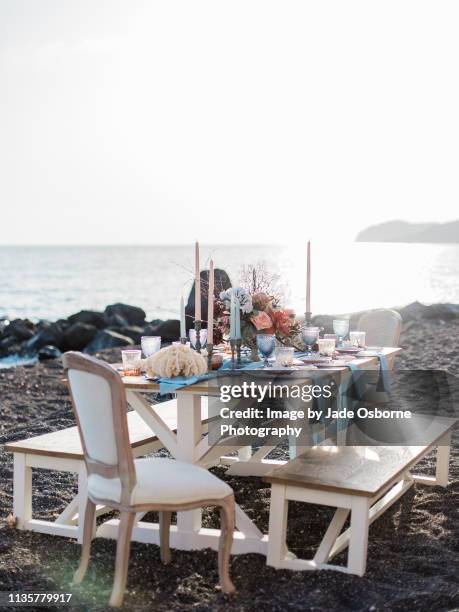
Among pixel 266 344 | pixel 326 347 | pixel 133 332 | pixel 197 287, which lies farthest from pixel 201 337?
pixel 133 332

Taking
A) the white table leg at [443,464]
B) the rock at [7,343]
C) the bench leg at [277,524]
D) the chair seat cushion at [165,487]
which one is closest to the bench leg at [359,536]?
the bench leg at [277,524]

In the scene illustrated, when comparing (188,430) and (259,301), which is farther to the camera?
(259,301)

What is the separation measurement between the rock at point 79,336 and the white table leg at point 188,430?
Result: 1182 centimetres

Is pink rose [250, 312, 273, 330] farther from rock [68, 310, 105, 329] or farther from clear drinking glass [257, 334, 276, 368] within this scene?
rock [68, 310, 105, 329]

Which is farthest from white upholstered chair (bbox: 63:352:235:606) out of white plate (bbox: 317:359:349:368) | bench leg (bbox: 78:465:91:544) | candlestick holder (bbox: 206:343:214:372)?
white plate (bbox: 317:359:349:368)

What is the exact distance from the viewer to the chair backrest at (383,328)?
5613 mm

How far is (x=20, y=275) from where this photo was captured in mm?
49406

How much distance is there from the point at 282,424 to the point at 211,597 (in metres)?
2.71

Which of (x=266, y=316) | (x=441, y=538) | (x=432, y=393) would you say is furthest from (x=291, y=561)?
(x=432, y=393)

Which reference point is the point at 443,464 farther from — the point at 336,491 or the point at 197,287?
the point at 197,287

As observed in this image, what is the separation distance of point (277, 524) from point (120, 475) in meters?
0.82

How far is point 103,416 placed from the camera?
318 centimetres

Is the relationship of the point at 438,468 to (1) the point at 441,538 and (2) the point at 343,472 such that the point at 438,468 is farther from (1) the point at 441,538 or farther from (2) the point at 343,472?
(2) the point at 343,472

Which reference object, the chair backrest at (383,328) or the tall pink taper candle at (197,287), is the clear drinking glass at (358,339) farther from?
the tall pink taper candle at (197,287)
